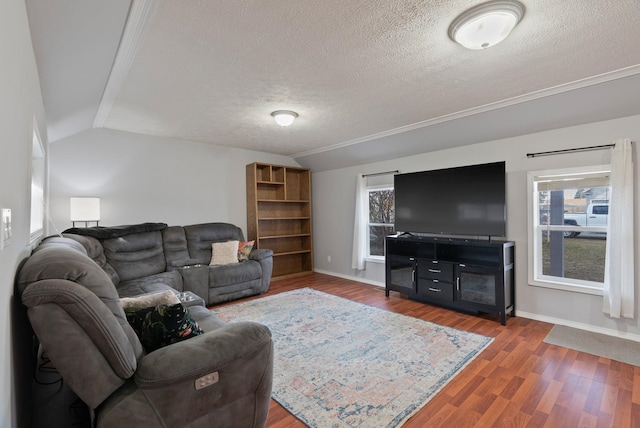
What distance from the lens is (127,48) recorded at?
6.82 feet

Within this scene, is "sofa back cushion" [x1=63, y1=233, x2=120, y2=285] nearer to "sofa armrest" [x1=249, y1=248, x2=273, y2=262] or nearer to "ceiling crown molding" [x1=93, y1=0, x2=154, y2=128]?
"ceiling crown molding" [x1=93, y1=0, x2=154, y2=128]

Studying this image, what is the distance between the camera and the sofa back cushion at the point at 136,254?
3754 millimetres

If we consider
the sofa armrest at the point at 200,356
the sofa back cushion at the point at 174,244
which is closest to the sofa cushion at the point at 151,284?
the sofa back cushion at the point at 174,244

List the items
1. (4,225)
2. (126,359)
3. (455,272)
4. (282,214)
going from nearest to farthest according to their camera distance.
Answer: (4,225)
(126,359)
(455,272)
(282,214)

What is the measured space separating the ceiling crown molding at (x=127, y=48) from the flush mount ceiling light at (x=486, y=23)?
1.78 metres

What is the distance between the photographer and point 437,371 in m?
2.38

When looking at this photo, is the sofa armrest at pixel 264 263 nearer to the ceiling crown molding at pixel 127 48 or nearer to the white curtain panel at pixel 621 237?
the ceiling crown molding at pixel 127 48

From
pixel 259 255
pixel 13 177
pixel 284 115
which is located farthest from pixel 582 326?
pixel 13 177

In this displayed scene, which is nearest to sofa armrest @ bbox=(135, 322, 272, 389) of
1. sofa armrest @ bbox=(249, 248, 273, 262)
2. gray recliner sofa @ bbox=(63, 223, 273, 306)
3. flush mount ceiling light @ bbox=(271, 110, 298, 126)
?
gray recliner sofa @ bbox=(63, 223, 273, 306)

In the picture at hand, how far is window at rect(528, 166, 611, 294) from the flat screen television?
1.21ft

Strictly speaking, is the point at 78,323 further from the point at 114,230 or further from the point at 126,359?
the point at 114,230

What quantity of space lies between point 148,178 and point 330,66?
11.2ft

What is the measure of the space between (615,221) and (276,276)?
4755 mm

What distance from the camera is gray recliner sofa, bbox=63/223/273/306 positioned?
11.7 ft
